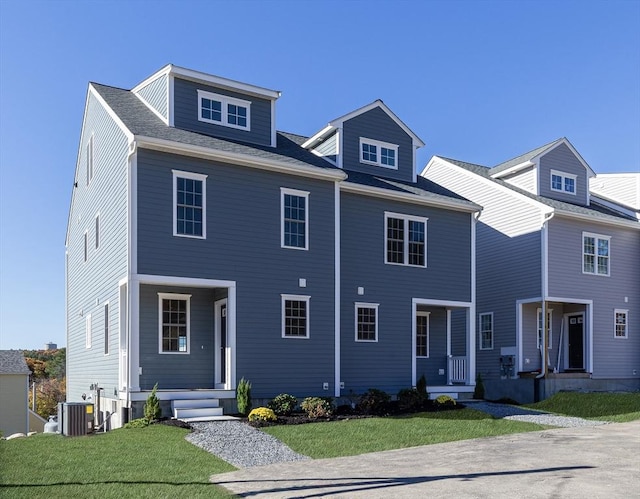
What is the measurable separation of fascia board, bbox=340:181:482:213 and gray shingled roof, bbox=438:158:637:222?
4.02 m

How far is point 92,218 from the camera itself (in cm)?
2162

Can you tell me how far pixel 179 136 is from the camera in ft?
57.6

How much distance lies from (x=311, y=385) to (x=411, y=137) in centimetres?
938

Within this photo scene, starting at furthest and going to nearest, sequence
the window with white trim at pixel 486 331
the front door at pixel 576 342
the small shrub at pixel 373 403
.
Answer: the window with white trim at pixel 486 331 < the front door at pixel 576 342 < the small shrub at pixel 373 403

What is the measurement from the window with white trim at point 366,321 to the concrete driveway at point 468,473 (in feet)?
21.6

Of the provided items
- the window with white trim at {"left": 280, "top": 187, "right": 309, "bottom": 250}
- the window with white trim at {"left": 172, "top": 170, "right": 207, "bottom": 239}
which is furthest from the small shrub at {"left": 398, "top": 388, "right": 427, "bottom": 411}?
the window with white trim at {"left": 172, "top": 170, "right": 207, "bottom": 239}

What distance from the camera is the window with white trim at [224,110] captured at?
749 inches

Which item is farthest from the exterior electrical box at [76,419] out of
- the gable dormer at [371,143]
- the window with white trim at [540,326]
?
the window with white trim at [540,326]

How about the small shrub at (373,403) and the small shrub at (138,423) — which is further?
the small shrub at (373,403)

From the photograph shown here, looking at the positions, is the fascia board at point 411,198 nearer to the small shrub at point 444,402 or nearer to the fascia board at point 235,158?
the fascia board at point 235,158

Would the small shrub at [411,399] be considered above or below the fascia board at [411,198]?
below

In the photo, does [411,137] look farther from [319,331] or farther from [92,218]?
[92,218]

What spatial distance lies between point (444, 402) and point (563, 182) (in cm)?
1239

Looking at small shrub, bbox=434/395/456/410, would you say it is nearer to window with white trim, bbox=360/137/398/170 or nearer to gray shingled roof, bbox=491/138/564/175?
window with white trim, bbox=360/137/398/170
